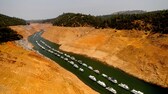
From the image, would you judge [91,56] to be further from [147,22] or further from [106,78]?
[106,78]

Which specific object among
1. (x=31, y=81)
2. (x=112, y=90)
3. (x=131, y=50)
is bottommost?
(x=112, y=90)

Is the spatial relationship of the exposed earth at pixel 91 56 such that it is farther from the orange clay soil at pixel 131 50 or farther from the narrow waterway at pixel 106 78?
the narrow waterway at pixel 106 78

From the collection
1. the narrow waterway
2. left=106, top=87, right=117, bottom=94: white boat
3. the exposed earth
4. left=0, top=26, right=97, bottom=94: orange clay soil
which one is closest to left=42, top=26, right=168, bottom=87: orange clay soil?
the exposed earth

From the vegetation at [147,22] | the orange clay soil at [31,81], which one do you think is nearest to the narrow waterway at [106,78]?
the orange clay soil at [31,81]

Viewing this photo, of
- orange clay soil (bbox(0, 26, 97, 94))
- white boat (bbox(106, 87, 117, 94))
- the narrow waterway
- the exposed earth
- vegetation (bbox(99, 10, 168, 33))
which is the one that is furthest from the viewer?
vegetation (bbox(99, 10, 168, 33))

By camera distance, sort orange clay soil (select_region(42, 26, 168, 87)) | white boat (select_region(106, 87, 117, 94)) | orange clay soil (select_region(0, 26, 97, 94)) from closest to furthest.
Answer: orange clay soil (select_region(0, 26, 97, 94)) < white boat (select_region(106, 87, 117, 94)) < orange clay soil (select_region(42, 26, 168, 87))

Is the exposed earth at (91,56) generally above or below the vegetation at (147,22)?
below

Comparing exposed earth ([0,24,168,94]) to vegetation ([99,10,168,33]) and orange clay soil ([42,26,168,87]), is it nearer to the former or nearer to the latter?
orange clay soil ([42,26,168,87])

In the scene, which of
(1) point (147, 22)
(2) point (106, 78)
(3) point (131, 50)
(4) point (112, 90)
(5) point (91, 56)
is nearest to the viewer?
(4) point (112, 90)

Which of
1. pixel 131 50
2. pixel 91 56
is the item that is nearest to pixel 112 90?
pixel 131 50
